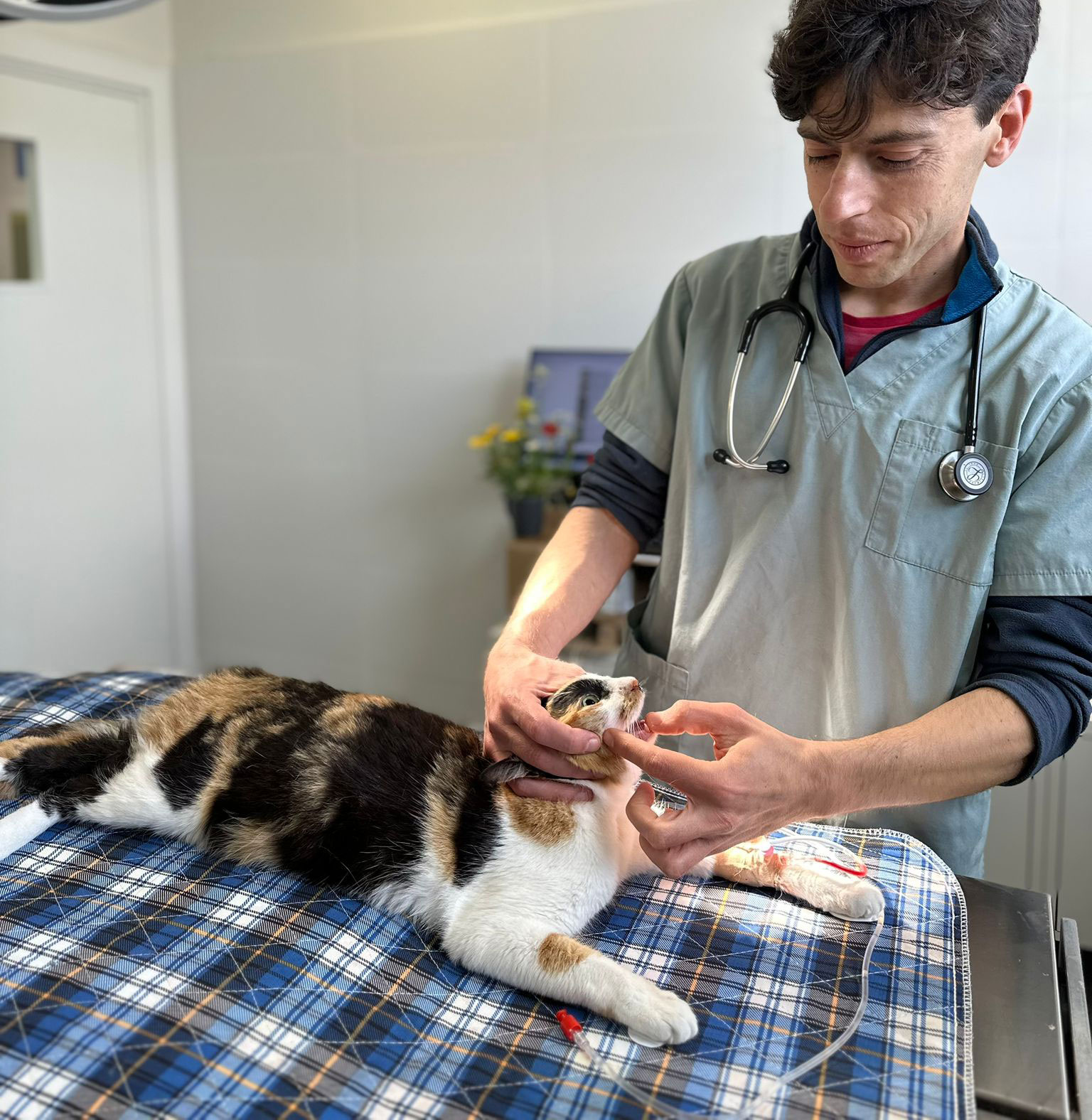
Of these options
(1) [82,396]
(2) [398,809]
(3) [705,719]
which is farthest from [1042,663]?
(1) [82,396]

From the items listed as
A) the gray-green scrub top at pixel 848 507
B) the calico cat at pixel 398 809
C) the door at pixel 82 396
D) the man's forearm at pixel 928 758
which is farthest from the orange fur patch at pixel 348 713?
the door at pixel 82 396

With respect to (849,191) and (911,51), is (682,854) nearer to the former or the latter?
(849,191)

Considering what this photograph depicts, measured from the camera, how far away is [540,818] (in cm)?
122

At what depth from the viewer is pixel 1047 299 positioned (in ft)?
4.28

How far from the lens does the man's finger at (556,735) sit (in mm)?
1174

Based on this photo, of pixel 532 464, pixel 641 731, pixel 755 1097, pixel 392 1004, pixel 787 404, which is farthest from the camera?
pixel 532 464

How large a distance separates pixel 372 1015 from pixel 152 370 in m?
3.48

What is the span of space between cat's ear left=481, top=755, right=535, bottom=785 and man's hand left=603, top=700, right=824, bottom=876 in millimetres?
150

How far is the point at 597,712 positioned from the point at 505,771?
128 millimetres

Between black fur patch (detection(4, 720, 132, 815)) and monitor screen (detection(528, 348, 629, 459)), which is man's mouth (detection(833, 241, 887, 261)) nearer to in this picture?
black fur patch (detection(4, 720, 132, 815))

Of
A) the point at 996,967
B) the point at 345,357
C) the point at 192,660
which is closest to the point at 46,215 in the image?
the point at 345,357

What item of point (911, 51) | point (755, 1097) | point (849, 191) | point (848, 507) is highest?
point (911, 51)

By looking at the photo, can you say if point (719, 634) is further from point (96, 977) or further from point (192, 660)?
point (192, 660)

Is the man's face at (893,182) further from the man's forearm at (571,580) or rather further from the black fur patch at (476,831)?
the black fur patch at (476,831)
